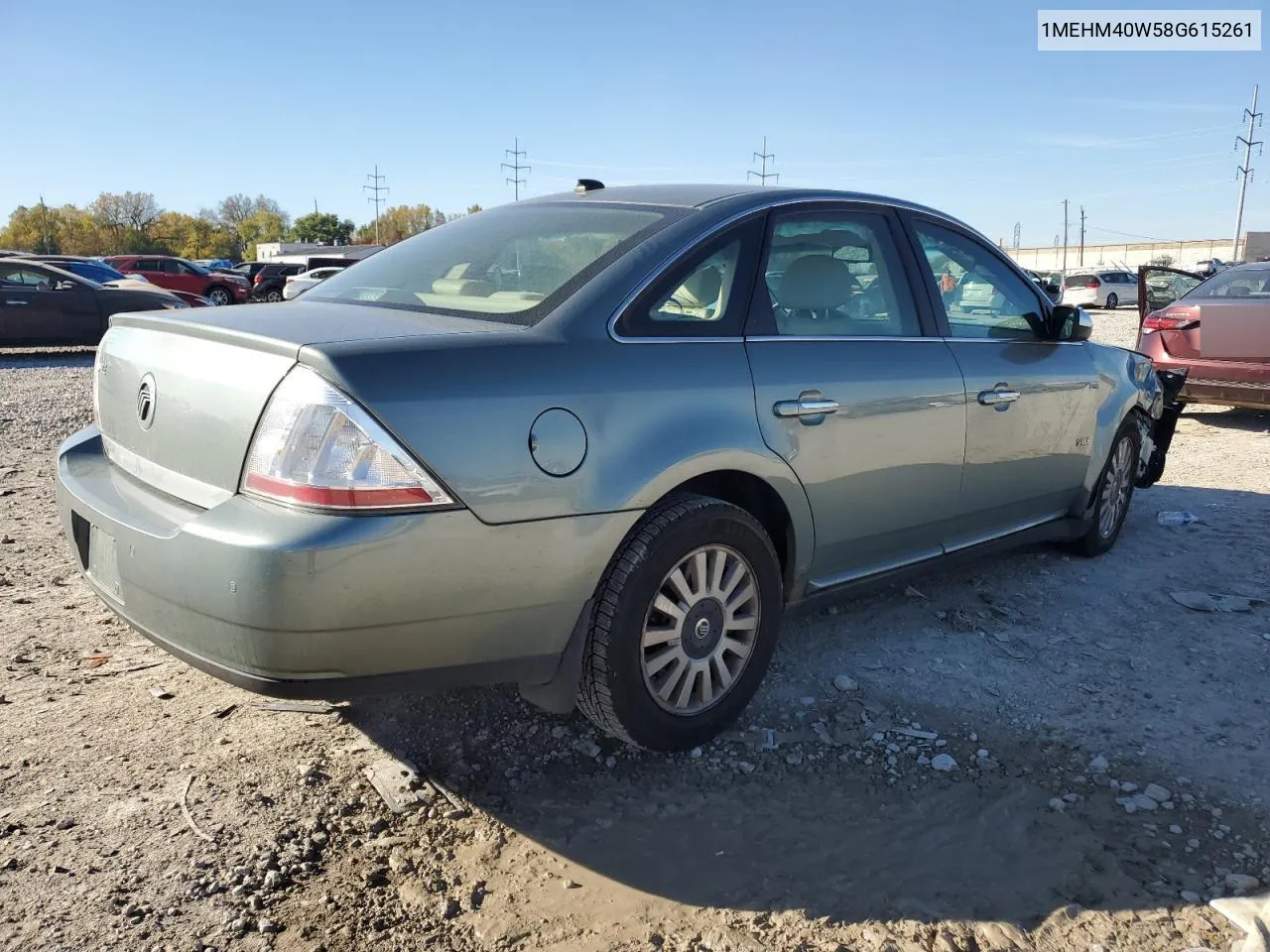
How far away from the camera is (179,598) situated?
233 centimetres

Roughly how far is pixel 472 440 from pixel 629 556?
0.57 m

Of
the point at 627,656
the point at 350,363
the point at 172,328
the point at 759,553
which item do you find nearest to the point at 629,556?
the point at 627,656

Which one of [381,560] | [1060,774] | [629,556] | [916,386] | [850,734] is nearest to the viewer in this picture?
[381,560]

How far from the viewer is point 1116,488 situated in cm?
503

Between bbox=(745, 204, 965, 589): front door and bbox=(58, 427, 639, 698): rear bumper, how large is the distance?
0.82 m

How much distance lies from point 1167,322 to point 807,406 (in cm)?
712

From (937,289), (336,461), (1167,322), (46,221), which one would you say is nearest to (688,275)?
(336,461)

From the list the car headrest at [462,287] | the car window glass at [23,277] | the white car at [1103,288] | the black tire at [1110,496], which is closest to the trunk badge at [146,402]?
the car headrest at [462,287]

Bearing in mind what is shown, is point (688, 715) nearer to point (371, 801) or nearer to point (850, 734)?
point (850, 734)

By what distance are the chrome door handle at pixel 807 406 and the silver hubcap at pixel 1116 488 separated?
235 centimetres

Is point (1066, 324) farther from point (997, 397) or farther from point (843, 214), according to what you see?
point (843, 214)

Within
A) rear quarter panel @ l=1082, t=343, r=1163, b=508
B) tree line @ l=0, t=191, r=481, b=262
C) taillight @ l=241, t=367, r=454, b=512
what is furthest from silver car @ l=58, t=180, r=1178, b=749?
tree line @ l=0, t=191, r=481, b=262

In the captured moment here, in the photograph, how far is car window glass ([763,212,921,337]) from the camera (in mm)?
3236

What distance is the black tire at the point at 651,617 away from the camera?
8.64 feet
